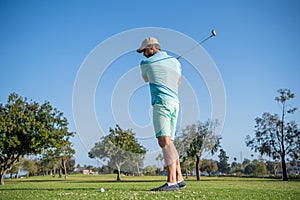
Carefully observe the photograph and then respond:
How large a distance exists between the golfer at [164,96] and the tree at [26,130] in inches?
1090

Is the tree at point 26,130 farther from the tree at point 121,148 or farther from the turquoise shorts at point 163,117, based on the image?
the turquoise shorts at point 163,117

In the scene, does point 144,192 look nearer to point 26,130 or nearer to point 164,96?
point 164,96

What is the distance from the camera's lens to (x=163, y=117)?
7.23 meters

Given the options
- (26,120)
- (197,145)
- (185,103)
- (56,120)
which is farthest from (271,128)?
(185,103)

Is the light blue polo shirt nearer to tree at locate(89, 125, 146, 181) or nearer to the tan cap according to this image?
the tan cap

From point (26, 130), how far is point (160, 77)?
2883 cm

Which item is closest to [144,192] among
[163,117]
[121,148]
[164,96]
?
[163,117]

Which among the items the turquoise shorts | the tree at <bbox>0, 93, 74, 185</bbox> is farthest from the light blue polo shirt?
the tree at <bbox>0, 93, 74, 185</bbox>

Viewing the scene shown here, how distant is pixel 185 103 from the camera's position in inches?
370

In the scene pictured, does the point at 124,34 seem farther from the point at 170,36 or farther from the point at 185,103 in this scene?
the point at 185,103

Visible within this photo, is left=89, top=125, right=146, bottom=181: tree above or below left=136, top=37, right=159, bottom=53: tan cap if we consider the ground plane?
below

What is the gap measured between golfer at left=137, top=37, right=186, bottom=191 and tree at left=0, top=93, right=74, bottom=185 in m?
27.7

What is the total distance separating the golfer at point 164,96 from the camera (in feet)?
23.4

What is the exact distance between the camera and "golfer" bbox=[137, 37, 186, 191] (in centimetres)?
713
